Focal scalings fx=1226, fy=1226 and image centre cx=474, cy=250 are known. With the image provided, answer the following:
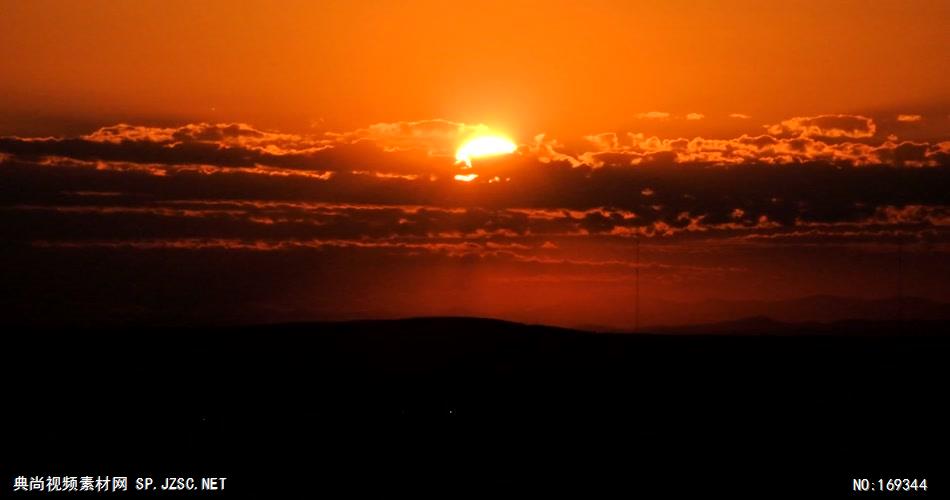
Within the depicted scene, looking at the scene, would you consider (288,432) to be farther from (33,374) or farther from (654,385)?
(33,374)

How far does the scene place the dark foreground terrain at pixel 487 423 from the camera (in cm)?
1722

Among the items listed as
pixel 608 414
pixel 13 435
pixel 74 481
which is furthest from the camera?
pixel 608 414

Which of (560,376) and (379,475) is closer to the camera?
(379,475)

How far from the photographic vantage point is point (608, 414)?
23.0 m

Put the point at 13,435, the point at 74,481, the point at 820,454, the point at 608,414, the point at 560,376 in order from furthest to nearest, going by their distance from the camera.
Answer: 1. the point at 560,376
2. the point at 608,414
3. the point at 13,435
4. the point at 820,454
5. the point at 74,481

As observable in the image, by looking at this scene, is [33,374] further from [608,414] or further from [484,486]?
[484,486]

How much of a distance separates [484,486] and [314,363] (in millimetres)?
23590

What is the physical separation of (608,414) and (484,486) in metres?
6.51

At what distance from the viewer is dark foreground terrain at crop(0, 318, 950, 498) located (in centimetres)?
1722

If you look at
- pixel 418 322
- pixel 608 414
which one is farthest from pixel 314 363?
pixel 608 414

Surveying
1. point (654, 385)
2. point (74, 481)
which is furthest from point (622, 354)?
point (74, 481)

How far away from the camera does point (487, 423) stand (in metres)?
21.2

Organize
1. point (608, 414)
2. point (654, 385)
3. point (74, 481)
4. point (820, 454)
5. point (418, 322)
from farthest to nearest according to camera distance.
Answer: point (418, 322), point (654, 385), point (608, 414), point (820, 454), point (74, 481)

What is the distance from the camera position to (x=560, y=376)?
32344 millimetres
